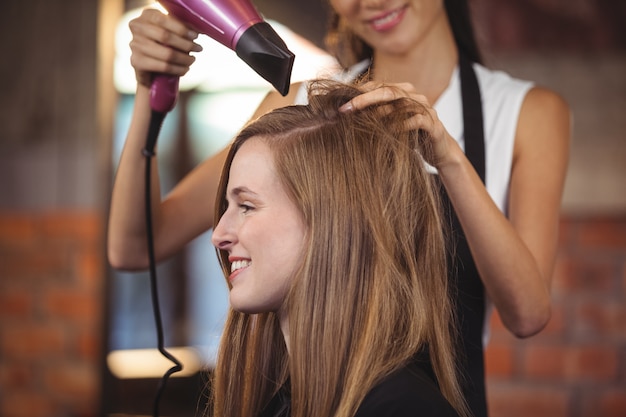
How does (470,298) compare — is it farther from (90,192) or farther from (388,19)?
(90,192)

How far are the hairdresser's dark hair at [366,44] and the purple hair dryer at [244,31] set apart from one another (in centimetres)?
45

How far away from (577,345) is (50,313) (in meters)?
1.70

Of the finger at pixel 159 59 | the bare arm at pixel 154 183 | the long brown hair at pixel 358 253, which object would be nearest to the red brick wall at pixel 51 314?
the bare arm at pixel 154 183

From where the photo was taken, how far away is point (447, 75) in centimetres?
143

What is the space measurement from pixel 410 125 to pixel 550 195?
349 millimetres

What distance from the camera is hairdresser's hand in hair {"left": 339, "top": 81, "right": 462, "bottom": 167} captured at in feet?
3.34

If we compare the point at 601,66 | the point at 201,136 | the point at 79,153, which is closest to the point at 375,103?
the point at 601,66

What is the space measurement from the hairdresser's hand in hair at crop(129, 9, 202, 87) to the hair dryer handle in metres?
0.01

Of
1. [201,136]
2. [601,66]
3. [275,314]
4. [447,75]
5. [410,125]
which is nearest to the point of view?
[410,125]

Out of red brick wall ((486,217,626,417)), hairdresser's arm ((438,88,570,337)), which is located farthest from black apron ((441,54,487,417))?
red brick wall ((486,217,626,417))

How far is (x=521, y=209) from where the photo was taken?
1269mm

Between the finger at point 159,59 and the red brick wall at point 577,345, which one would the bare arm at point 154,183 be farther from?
the red brick wall at point 577,345

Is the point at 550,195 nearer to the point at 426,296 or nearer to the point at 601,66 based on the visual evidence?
the point at 426,296

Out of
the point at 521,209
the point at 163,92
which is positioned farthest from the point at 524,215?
the point at 163,92
